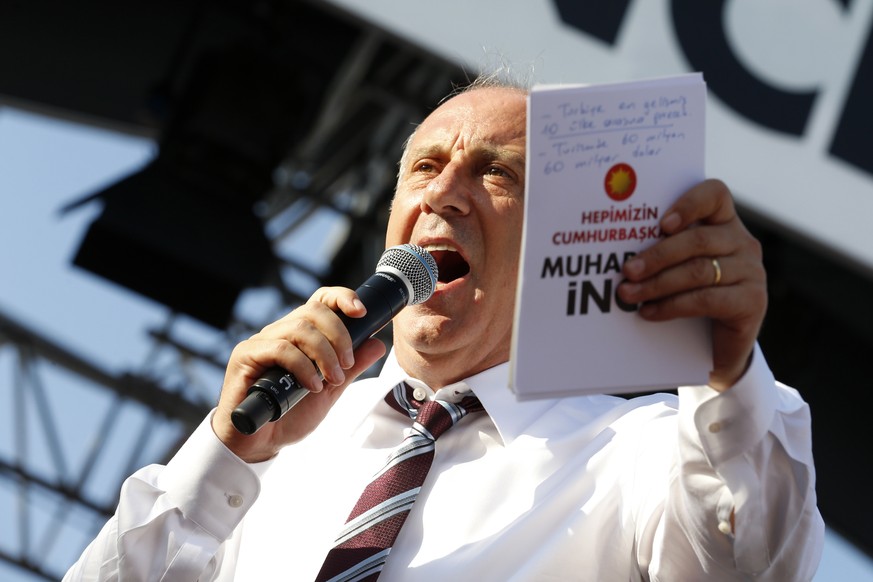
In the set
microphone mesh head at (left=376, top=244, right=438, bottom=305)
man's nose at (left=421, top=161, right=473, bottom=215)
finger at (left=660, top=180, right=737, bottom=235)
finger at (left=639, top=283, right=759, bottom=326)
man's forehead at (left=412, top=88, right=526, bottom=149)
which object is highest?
man's forehead at (left=412, top=88, right=526, bottom=149)

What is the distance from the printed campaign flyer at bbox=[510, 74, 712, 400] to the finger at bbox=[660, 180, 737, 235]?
0.02 metres

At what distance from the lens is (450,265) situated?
1.79m

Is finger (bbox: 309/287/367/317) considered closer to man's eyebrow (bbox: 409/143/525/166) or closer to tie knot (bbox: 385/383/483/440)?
tie knot (bbox: 385/383/483/440)

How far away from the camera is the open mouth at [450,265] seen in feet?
5.83

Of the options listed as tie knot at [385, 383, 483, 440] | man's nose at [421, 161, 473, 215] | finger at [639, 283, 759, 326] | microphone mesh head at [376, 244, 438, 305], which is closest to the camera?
finger at [639, 283, 759, 326]

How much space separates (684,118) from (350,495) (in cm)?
77

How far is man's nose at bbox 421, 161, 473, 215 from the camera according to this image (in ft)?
5.74

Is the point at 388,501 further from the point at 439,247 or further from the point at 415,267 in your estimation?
the point at 439,247

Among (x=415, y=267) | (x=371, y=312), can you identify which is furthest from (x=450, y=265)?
(x=371, y=312)

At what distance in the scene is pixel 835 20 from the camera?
364 centimetres

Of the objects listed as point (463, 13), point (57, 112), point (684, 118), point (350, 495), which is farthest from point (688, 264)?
point (57, 112)

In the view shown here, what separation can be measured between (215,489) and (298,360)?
266mm

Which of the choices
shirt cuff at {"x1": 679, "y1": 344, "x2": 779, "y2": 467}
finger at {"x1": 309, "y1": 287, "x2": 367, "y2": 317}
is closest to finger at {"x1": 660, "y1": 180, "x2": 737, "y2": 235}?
shirt cuff at {"x1": 679, "y1": 344, "x2": 779, "y2": 467}

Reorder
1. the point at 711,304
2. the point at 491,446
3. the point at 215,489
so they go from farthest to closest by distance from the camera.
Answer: the point at 491,446
the point at 215,489
the point at 711,304
